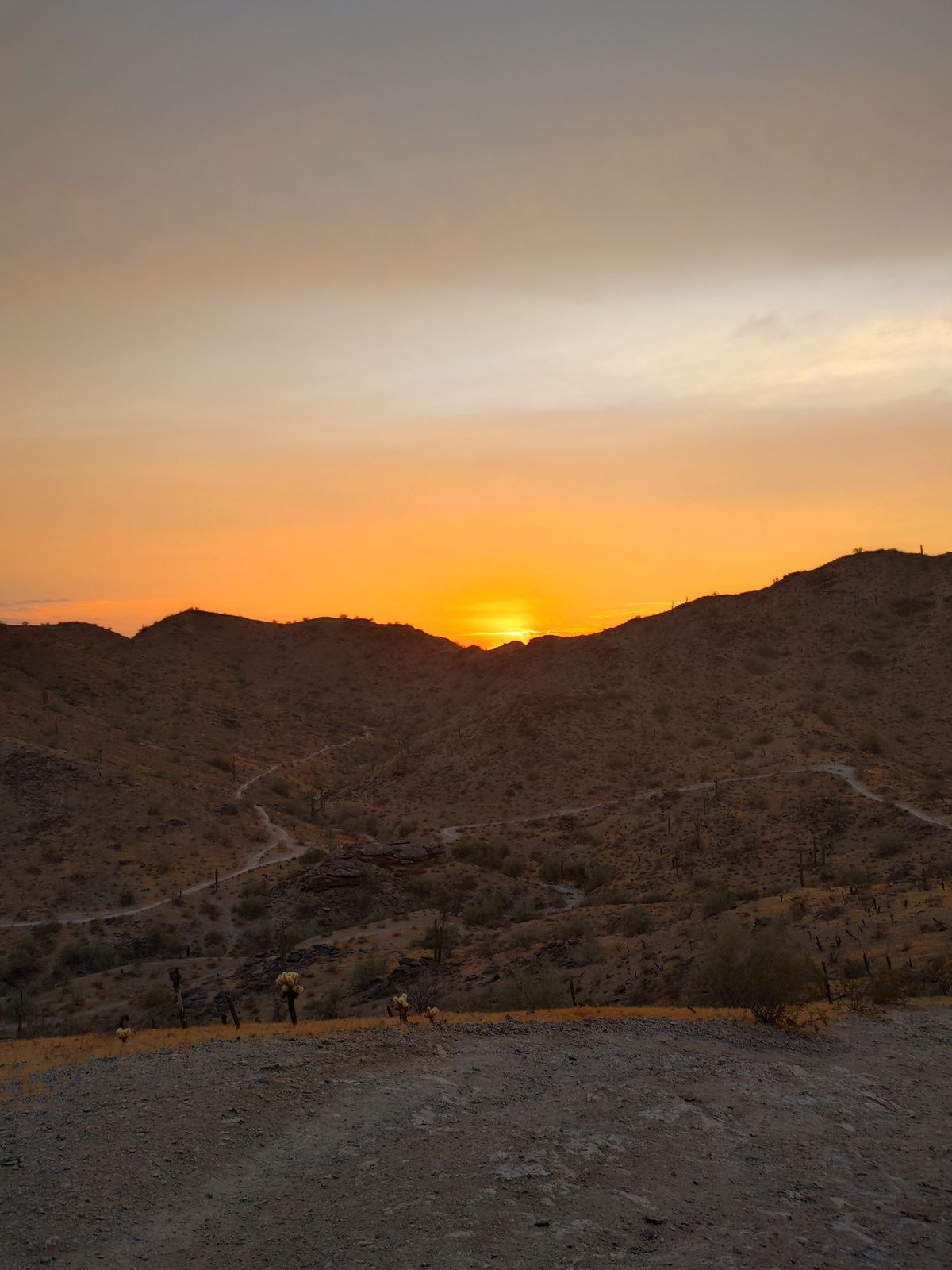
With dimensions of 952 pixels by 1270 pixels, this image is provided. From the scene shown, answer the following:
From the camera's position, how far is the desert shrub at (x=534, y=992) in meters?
25.1

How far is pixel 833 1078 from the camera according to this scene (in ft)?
48.8

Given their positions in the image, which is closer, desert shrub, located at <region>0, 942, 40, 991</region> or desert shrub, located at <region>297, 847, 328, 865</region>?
desert shrub, located at <region>0, 942, 40, 991</region>

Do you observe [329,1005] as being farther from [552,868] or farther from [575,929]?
[552,868]

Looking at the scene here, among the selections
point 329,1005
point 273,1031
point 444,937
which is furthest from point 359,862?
point 273,1031

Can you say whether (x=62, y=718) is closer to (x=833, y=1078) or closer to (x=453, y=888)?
(x=453, y=888)

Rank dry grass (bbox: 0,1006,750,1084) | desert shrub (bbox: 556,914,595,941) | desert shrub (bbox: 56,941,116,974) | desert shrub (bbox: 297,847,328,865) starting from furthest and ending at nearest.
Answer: desert shrub (bbox: 297,847,328,865), desert shrub (bbox: 56,941,116,974), desert shrub (bbox: 556,914,595,941), dry grass (bbox: 0,1006,750,1084)

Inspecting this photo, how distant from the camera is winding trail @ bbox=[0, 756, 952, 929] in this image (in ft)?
157

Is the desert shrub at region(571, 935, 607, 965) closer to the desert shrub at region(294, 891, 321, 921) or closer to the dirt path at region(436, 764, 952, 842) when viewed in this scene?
the desert shrub at region(294, 891, 321, 921)

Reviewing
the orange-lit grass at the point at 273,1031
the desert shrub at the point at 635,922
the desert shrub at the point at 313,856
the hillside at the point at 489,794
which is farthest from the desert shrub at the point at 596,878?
the orange-lit grass at the point at 273,1031

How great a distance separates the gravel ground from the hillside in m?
11.7

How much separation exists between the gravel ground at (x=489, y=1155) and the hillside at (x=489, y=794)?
38.5 ft

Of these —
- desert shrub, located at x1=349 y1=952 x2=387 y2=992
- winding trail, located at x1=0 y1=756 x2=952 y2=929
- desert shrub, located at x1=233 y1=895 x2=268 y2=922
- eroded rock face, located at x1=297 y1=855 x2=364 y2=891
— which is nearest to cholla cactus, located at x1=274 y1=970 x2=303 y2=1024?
desert shrub, located at x1=349 y1=952 x2=387 y2=992

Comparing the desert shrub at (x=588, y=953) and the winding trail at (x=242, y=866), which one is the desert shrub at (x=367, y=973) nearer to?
the desert shrub at (x=588, y=953)

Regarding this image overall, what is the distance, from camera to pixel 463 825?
68750 millimetres
